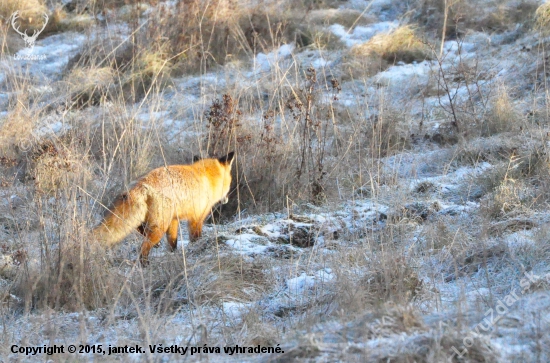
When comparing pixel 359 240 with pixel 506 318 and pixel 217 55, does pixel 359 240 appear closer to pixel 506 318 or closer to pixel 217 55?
pixel 506 318

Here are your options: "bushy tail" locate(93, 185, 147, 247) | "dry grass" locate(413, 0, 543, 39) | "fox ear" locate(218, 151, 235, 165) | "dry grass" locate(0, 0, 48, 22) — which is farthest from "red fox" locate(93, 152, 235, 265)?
"dry grass" locate(0, 0, 48, 22)

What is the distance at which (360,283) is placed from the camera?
3.72 meters

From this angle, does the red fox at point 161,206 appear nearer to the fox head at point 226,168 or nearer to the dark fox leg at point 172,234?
the dark fox leg at point 172,234

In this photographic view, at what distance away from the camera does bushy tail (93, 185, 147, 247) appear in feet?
14.9

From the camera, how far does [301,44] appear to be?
11430 millimetres

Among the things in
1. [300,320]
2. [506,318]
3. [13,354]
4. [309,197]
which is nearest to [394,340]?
[506,318]

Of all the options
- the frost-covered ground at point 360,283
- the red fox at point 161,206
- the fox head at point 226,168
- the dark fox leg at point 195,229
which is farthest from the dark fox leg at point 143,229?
the fox head at point 226,168

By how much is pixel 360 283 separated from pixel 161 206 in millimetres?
1811

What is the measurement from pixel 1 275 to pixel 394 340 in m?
3.12

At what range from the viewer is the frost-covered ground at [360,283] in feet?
9.13

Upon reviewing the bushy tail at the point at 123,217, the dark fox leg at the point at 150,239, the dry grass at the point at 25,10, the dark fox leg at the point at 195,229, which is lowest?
the dark fox leg at the point at 195,229

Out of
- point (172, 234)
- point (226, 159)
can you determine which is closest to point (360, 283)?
point (172, 234)

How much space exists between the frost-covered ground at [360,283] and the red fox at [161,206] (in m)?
0.18

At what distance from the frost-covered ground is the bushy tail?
178mm
